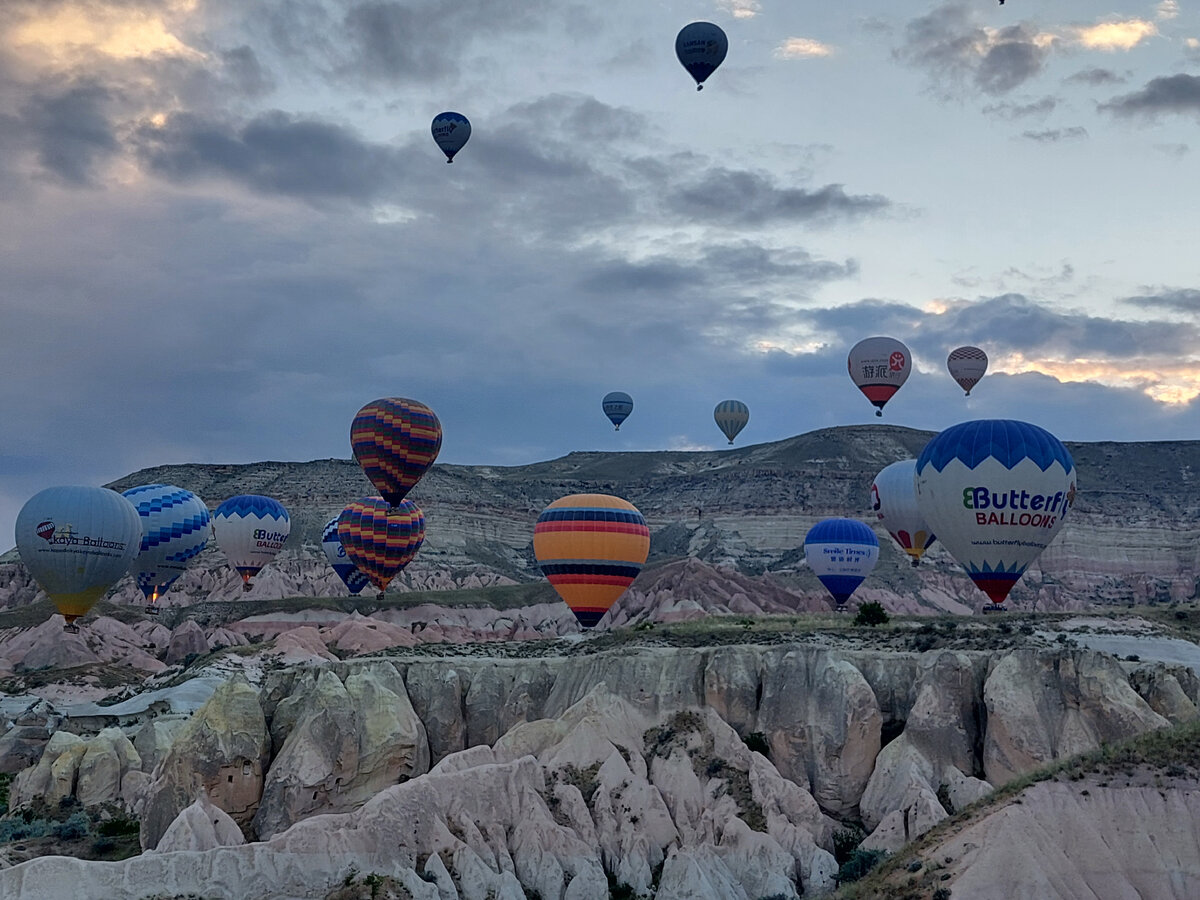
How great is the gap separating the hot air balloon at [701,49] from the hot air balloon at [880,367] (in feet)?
76.4

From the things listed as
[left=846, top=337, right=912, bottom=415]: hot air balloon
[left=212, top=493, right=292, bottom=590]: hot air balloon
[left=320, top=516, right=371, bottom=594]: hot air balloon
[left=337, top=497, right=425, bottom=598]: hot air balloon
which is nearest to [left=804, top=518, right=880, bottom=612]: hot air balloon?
[left=846, top=337, right=912, bottom=415]: hot air balloon

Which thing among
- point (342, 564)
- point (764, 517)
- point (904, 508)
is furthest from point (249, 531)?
point (764, 517)

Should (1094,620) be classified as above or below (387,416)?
below

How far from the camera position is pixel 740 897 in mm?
47344

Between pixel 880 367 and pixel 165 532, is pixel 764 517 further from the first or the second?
pixel 165 532

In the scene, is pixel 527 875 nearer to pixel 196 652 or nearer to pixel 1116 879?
pixel 1116 879

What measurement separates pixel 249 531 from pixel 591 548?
5865 centimetres

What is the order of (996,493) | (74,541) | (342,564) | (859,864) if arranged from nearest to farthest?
(859,864) < (996,493) < (74,541) < (342,564)

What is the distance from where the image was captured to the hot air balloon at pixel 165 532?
11156 centimetres

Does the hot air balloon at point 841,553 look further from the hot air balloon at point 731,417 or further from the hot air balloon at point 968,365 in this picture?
the hot air balloon at point 731,417

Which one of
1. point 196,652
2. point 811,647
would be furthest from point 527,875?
point 196,652

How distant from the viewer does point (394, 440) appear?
300ft

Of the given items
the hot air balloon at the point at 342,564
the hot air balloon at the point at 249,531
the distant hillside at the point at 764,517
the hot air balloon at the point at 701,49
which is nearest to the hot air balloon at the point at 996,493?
the hot air balloon at the point at 701,49

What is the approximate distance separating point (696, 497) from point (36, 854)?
127 m
